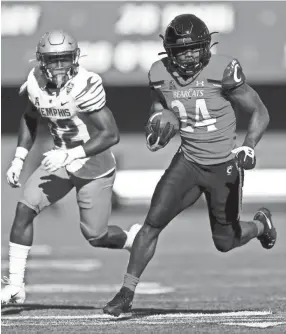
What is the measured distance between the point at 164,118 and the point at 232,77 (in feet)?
1.36

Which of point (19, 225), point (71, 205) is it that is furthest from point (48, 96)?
point (71, 205)

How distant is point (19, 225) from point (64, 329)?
3.32 feet

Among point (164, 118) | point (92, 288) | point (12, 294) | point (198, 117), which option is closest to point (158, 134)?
point (164, 118)

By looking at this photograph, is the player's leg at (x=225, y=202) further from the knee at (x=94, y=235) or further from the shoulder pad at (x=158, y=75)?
the knee at (x=94, y=235)

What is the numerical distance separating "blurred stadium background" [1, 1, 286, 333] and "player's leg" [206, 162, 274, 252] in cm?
184

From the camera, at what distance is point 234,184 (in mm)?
5664

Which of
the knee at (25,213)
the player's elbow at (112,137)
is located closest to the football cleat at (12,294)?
the knee at (25,213)

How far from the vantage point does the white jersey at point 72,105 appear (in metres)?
5.80

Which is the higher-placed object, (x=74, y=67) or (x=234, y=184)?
(x=74, y=67)

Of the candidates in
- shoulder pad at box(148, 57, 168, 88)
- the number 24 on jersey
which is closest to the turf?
the number 24 on jersey

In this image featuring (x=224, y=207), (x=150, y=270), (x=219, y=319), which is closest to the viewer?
(x=219, y=319)

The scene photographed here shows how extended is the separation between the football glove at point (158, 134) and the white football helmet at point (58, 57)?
1.98ft

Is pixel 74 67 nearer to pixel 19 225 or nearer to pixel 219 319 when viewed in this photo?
pixel 19 225

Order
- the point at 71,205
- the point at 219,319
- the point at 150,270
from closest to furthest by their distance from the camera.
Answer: the point at 219,319, the point at 150,270, the point at 71,205
